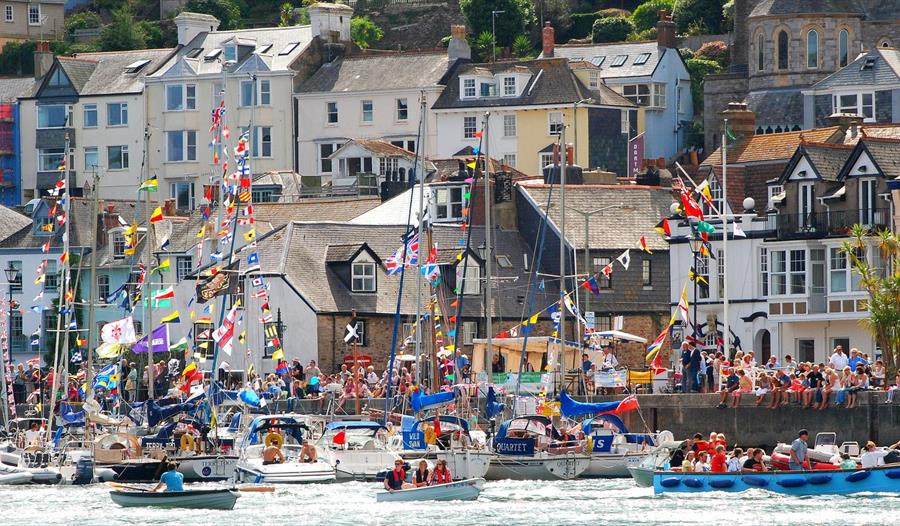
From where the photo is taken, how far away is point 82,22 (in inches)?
5925

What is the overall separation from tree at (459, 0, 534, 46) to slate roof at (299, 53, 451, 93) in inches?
Result: 560

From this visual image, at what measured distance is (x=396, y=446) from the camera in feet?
220

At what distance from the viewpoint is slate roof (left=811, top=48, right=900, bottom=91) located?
106 meters

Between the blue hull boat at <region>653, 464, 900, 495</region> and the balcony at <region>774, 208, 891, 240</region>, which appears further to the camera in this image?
the balcony at <region>774, 208, 891, 240</region>

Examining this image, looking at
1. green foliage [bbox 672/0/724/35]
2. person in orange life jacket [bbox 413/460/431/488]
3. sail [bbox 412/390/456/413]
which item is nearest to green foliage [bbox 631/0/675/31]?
green foliage [bbox 672/0/724/35]

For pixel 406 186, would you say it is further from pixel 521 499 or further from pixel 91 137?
pixel 521 499

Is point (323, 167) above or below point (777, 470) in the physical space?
above

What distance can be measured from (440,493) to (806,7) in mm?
62499

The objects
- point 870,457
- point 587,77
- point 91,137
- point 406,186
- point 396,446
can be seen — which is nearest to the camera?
point 870,457

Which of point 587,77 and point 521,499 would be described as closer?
point 521,499

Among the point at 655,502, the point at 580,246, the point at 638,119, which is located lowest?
the point at 655,502

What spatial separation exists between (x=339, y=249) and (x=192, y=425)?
20.2 meters

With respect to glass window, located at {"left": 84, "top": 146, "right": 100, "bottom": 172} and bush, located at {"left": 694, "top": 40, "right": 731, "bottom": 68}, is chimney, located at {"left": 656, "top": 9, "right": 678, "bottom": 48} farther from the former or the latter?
glass window, located at {"left": 84, "top": 146, "right": 100, "bottom": 172}

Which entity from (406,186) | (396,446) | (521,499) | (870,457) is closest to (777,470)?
(870,457)
